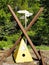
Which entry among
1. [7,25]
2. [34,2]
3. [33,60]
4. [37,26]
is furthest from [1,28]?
[33,60]

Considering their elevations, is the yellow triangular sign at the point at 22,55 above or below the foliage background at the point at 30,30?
above

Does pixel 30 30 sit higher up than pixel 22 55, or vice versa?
pixel 22 55

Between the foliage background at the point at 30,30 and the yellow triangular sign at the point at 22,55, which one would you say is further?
the foliage background at the point at 30,30

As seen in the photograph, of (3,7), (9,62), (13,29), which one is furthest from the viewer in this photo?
(13,29)

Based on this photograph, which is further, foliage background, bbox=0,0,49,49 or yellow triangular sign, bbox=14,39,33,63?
foliage background, bbox=0,0,49,49

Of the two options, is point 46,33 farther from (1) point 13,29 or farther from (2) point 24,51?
(2) point 24,51

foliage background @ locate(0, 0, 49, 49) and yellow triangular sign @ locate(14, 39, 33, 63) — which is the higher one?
yellow triangular sign @ locate(14, 39, 33, 63)

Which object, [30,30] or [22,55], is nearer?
[22,55]

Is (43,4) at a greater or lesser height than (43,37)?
greater

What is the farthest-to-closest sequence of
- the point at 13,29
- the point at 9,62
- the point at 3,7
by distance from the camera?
the point at 13,29, the point at 3,7, the point at 9,62

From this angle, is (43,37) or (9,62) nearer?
(9,62)

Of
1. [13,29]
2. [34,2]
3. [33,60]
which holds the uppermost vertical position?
[33,60]

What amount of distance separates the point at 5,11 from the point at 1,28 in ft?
2.80

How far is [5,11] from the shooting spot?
1373cm
